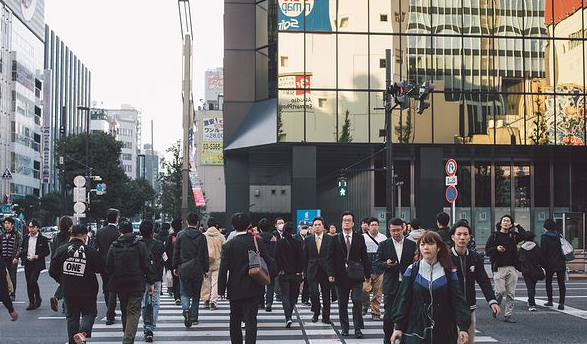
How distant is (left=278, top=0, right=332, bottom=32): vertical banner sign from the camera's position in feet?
111

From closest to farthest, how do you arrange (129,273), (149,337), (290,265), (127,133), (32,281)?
(129,273), (149,337), (290,265), (32,281), (127,133)

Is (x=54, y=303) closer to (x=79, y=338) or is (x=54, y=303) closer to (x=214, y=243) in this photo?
(x=214, y=243)

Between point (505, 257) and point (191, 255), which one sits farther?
point (505, 257)

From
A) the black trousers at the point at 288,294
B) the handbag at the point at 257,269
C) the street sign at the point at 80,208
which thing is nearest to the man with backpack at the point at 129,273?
the handbag at the point at 257,269

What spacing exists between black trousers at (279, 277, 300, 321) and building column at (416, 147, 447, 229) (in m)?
22.3

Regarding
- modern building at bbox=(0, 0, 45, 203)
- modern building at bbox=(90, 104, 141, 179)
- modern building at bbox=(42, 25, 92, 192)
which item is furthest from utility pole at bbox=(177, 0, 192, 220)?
modern building at bbox=(90, 104, 141, 179)

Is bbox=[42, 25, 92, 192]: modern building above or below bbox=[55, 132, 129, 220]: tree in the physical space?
above

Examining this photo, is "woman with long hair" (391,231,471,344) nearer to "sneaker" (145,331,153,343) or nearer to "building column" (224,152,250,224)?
"sneaker" (145,331,153,343)

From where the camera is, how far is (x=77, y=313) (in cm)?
873

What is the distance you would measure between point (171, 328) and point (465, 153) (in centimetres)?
2762

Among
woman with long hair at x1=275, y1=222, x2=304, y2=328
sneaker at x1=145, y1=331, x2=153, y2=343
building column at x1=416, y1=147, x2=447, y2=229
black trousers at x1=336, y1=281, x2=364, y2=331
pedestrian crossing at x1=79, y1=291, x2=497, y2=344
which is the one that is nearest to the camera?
sneaker at x1=145, y1=331, x2=153, y2=343

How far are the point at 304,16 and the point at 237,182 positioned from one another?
10.3 metres

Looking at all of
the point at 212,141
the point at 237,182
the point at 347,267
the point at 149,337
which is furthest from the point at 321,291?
the point at 212,141

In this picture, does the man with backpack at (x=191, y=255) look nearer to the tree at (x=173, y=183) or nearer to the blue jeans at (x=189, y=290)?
the blue jeans at (x=189, y=290)
